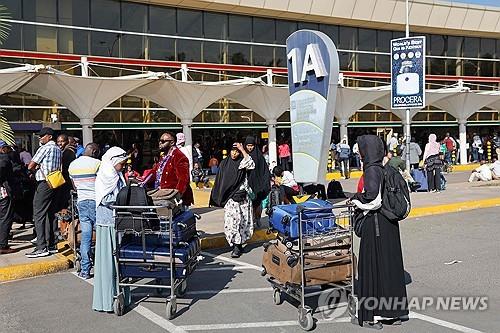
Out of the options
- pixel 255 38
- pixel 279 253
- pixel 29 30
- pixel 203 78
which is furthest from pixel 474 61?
pixel 279 253

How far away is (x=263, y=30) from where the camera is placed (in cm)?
2900

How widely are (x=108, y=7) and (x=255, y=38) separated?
814cm

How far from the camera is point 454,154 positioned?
31.0 metres

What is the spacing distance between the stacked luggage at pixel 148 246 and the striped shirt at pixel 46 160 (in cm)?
295

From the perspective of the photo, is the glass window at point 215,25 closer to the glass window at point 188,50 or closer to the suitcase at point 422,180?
the glass window at point 188,50

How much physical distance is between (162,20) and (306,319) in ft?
75.1

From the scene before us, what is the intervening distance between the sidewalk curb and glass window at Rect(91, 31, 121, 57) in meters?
16.1

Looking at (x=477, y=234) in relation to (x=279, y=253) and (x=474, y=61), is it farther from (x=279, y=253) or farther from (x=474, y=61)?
(x=474, y=61)

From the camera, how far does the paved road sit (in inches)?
215

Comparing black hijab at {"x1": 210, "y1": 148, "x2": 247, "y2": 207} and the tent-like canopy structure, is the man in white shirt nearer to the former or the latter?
the tent-like canopy structure

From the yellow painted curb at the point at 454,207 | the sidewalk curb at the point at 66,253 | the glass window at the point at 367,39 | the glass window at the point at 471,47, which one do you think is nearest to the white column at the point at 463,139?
the glass window at the point at 367,39

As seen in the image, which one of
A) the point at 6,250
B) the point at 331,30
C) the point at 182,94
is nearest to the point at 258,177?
the point at 6,250

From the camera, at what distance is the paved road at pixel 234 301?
17.9 ft

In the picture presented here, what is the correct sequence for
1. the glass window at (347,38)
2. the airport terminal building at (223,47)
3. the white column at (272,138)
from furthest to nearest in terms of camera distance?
the glass window at (347,38) < the white column at (272,138) < the airport terminal building at (223,47)
